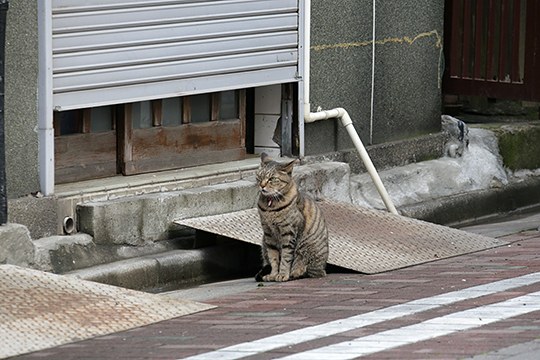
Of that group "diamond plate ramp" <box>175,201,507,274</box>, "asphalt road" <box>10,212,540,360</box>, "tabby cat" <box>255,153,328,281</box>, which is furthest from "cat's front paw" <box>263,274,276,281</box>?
"diamond plate ramp" <box>175,201,507,274</box>

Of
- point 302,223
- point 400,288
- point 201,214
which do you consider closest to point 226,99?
point 201,214

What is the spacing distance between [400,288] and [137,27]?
2.99 metres

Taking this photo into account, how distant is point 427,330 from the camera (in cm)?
772

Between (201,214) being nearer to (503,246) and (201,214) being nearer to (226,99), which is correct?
(226,99)

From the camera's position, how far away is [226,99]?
11938mm

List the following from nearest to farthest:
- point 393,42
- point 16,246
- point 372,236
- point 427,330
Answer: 1. point 427,330
2. point 16,246
3. point 372,236
4. point 393,42

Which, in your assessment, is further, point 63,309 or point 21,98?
point 21,98

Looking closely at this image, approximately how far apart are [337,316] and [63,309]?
1.69m

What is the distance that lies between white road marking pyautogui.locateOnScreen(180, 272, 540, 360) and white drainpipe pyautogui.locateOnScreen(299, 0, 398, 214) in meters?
2.72

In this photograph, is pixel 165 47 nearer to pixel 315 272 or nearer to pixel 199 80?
pixel 199 80

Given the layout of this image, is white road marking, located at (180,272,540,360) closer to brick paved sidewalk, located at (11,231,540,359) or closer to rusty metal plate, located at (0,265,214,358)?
brick paved sidewalk, located at (11,231,540,359)

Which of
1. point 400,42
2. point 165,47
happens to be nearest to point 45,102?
point 165,47

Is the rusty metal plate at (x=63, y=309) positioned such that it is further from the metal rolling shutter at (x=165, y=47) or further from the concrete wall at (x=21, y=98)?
the metal rolling shutter at (x=165, y=47)

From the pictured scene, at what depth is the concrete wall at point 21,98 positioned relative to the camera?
377 inches
